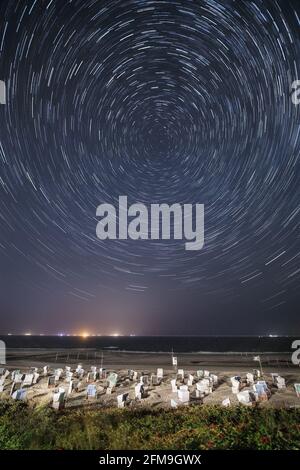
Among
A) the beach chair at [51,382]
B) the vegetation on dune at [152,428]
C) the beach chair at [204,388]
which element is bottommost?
the vegetation on dune at [152,428]

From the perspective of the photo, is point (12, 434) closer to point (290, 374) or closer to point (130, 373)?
point (130, 373)

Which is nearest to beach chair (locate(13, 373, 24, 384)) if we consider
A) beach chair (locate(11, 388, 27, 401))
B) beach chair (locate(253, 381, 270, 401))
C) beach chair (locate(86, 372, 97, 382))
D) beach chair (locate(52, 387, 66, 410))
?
beach chair (locate(11, 388, 27, 401))

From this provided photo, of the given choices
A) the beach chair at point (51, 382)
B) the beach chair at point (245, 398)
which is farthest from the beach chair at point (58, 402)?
the beach chair at point (245, 398)

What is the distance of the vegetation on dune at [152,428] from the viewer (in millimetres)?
9016

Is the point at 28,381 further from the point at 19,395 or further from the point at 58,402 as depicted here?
the point at 58,402

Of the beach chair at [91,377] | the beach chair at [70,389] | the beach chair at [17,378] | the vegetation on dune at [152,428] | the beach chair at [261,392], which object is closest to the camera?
the vegetation on dune at [152,428]

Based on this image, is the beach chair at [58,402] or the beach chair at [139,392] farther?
the beach chair at [139,392]

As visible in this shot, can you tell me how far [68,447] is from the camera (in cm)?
916

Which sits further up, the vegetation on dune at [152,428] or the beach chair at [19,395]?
the beach chair at [19,395]

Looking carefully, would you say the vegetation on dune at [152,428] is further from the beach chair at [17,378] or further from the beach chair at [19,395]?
the beach chair at [17,378]

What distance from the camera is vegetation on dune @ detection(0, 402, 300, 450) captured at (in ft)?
29.6

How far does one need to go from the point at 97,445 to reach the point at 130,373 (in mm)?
11812

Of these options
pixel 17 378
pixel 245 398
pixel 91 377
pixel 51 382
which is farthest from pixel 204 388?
pixel 17 378
